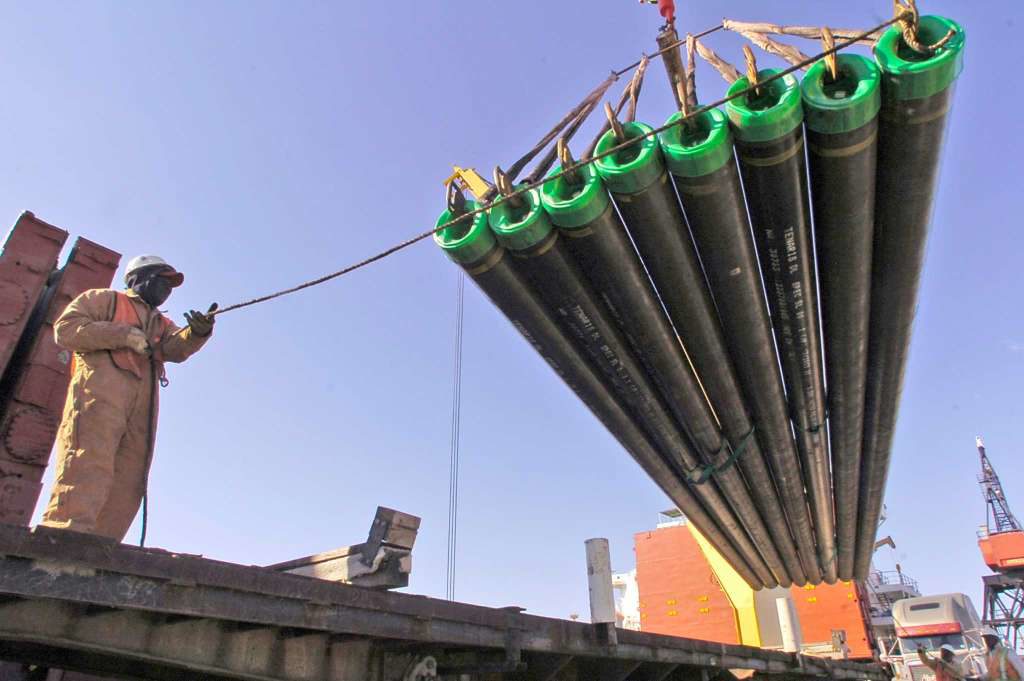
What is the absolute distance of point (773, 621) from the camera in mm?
18984

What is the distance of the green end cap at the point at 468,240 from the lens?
611 cm

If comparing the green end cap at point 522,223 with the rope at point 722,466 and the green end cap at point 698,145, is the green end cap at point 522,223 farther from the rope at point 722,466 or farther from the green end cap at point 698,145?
the rope at point 722,466

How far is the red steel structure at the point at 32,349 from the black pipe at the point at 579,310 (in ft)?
12.8

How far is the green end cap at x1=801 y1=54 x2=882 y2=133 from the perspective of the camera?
16.4 feet

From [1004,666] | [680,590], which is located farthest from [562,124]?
[680,590]

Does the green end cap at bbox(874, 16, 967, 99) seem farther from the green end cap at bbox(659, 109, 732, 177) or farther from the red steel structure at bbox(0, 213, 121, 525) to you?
the red steel structure at bbox(0, 213, 121, 525)

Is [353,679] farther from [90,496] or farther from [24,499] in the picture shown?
[24,499]

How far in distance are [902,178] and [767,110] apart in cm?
154

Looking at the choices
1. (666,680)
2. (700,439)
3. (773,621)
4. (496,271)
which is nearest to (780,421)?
(700,439)

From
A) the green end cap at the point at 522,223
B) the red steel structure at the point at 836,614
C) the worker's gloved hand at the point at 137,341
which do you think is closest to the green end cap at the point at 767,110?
the green end cap at the point at 522,223

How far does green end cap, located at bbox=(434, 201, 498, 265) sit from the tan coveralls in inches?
92.4

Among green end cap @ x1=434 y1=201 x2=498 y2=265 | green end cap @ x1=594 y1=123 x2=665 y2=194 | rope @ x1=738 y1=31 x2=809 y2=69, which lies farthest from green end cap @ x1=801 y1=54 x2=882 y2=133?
green end cap @ x1=434 y1=201 x2=498 y2=265

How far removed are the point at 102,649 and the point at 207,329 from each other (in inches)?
93.2

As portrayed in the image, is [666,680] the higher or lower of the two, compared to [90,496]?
lower
